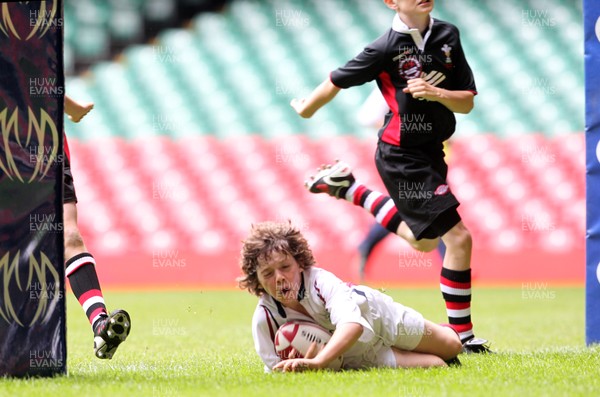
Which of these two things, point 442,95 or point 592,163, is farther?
point 592,163

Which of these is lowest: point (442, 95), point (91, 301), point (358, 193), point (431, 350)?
point (431, 350)

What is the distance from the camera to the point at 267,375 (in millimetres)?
3281

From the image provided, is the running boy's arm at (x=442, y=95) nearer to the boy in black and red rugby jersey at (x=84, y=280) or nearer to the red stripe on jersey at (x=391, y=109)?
the red stripe on jersey at (x=391, y=109)

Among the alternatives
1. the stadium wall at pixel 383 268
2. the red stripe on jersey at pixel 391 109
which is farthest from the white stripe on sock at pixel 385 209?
the stadium wall at pixel 383 268

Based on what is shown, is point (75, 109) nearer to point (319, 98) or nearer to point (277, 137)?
point (319, 98)

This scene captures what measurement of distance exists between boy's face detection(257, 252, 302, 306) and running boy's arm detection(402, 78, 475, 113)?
1.07 m

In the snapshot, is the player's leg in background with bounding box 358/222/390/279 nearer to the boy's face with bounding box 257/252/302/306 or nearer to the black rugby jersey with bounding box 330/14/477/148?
the black rugby jersey with bounding box 330/14/477/148

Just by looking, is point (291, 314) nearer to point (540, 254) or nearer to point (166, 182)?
point (540, 254)

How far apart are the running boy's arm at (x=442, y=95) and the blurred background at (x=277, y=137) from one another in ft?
17.1

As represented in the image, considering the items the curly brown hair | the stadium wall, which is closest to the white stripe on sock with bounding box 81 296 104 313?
the curly brown hair

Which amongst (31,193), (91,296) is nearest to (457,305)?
(91,296)

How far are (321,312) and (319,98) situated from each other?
1.34 meters

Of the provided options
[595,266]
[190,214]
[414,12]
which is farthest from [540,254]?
[414,12]

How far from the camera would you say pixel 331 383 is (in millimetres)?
3025
